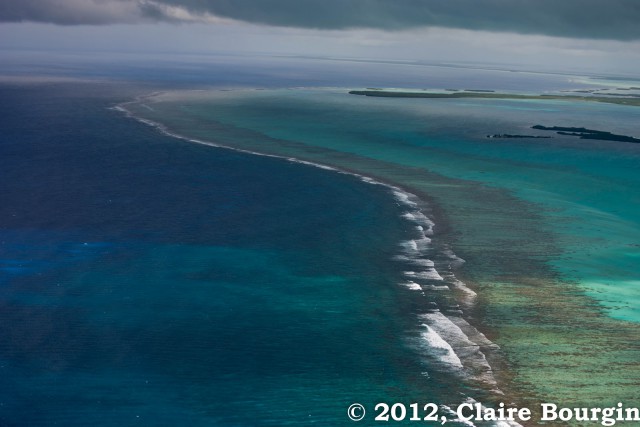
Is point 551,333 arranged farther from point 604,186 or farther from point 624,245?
point 604,186

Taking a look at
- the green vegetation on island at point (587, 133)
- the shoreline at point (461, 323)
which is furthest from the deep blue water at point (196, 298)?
the green vegetation on island at point (587, 133)

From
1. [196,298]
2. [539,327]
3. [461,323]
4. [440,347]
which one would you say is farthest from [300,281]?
[539,327]

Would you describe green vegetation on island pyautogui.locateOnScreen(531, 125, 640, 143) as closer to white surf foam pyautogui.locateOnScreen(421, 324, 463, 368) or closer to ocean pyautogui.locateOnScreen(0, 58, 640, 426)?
ocean pyautogui.locateOnScreen(0, 58, 640, 426)

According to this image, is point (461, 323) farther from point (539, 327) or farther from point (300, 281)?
point (300, 281)

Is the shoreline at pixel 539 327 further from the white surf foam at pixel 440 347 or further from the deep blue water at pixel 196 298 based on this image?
the deep blue water at pixel 196 298

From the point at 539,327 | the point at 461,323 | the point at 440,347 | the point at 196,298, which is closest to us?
the point at 440,347

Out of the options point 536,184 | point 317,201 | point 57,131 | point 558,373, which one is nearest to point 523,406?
point 558,373
